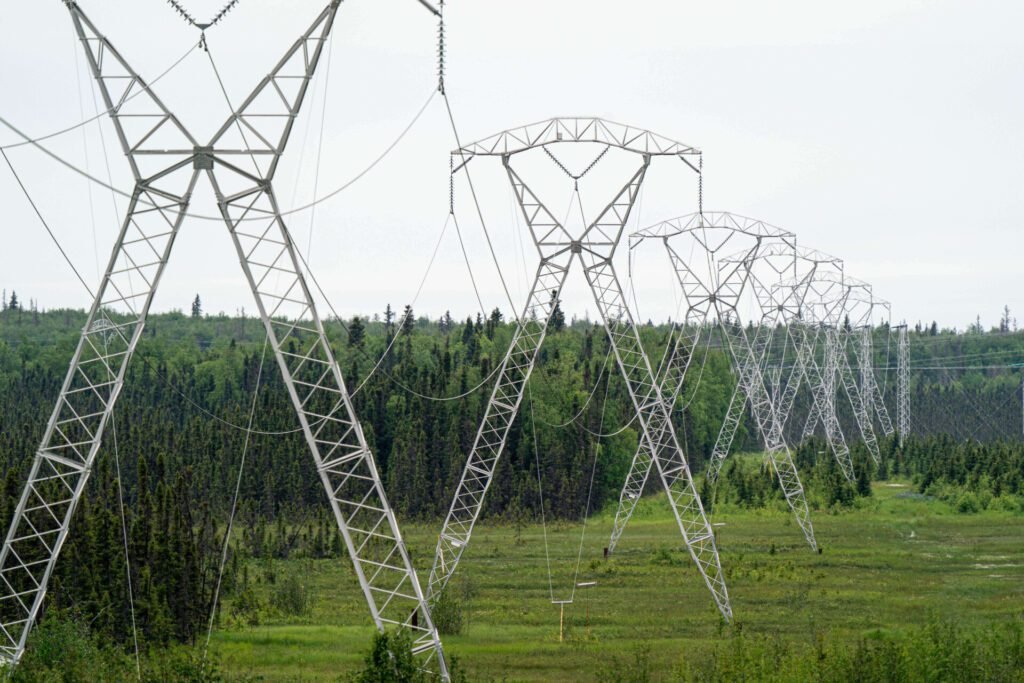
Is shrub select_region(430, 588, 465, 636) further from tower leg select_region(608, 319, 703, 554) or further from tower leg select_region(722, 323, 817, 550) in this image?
tower leg select_region(722, 323, 817, 550)

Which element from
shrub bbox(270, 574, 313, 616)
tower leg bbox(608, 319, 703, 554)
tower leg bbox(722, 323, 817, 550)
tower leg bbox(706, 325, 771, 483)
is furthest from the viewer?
tower leg bbox(706, 325, 771, 483)

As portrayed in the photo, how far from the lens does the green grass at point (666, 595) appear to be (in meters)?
28.9

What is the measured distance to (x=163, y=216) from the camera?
842 inches

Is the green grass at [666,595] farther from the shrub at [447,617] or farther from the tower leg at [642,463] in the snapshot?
the tower leg at [642,463]

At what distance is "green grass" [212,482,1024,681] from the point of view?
94.9ft

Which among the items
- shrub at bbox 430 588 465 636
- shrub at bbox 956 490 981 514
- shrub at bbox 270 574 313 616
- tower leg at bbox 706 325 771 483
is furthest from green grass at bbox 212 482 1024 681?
tower leg at bbox 706 325 771 483

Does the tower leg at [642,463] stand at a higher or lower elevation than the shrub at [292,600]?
higher

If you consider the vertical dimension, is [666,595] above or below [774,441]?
below

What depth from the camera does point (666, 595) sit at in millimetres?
36375

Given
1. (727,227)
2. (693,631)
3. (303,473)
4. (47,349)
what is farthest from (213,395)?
(693,631)

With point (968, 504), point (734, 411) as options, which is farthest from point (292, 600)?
point (734, 411)

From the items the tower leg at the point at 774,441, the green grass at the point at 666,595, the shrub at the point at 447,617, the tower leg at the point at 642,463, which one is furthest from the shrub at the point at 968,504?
the shrub at the point at 447,617

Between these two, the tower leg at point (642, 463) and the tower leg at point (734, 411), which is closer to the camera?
the tower leg at point (642, 463)

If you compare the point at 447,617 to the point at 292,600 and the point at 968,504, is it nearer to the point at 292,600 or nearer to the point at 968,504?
the point at 292,600
